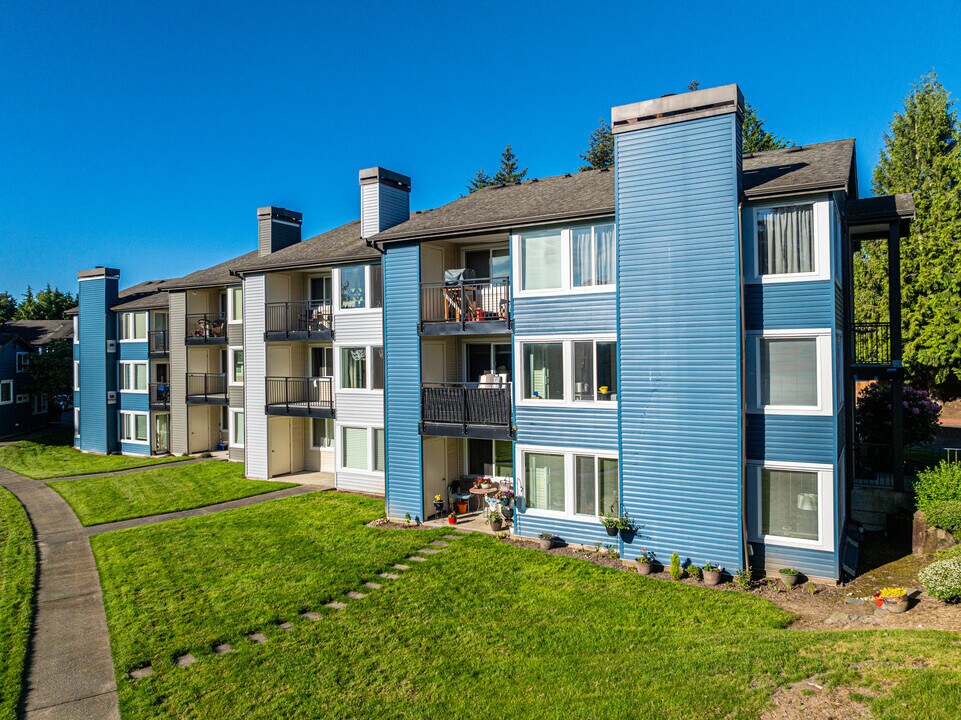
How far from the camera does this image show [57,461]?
104ft

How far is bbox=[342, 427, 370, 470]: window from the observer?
22.1 metres

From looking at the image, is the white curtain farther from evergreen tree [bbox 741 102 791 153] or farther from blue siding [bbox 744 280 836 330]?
evergreen tree [bbox 741 102 791 153]

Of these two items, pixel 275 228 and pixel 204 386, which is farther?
pixel 204 386

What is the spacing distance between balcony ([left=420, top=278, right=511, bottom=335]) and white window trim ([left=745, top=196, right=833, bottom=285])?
6.38 meters

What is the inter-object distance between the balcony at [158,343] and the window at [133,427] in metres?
3.64

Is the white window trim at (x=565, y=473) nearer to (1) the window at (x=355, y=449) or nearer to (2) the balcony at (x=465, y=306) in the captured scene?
(2) the balcony at (x=465, y=306)

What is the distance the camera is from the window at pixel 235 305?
27547 mm

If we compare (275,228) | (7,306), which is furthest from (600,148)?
(7,306)

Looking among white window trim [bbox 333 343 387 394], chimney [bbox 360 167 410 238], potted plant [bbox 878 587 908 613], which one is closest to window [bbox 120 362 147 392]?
white window trim [bbox 333 343 387 394]

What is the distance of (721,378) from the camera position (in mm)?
13422

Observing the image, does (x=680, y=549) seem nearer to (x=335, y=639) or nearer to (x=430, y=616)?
(x=430, y=616)

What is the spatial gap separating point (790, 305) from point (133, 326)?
33.2 m

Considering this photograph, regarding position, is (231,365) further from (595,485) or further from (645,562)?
(645,562)

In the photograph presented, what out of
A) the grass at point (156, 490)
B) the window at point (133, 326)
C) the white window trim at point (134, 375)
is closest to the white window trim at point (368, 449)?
the grass at point (156, 490)
